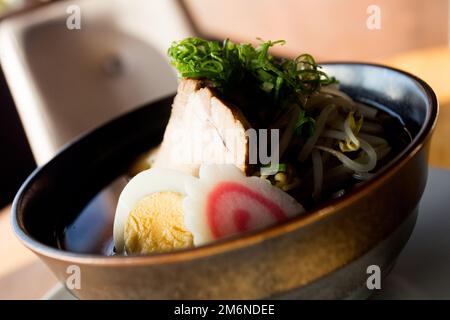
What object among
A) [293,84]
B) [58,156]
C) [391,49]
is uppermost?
[293,84]

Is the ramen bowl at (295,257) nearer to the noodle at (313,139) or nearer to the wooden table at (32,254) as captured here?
the noodle at (313,139)

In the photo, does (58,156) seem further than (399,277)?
Yes

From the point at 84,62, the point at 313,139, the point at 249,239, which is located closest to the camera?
the point at 249,239

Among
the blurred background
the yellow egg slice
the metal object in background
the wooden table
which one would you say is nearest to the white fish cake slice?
the yellow egg slice

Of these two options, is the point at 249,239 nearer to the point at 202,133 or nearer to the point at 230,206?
the point at 230,206

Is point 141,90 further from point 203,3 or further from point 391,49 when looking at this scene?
point 391,49

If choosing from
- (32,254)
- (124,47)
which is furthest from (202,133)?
(124,47)

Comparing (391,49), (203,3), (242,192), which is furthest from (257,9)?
(242,192)
